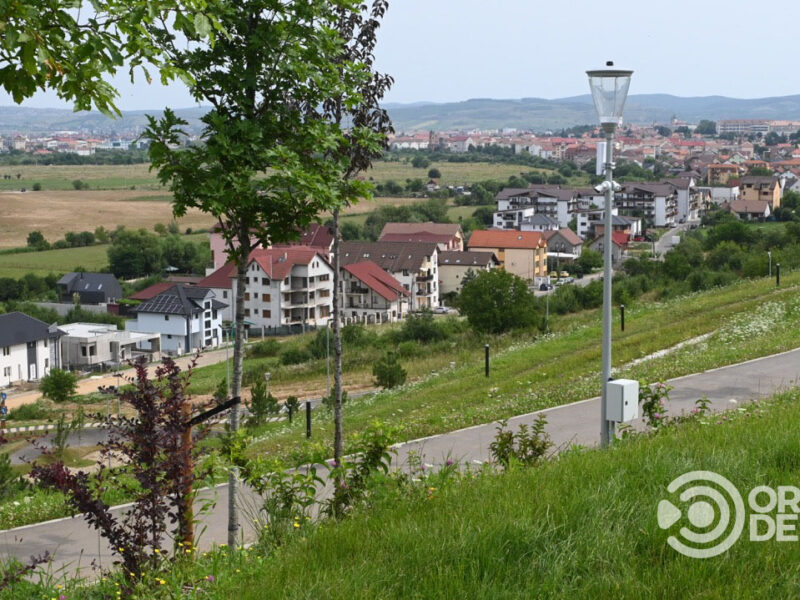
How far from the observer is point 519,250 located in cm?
7950

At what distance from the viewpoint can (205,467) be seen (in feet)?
16.4

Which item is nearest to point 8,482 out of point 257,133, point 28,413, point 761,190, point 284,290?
point 257,133

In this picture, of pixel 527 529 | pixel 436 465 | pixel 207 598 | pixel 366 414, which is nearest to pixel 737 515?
pixel 527 529

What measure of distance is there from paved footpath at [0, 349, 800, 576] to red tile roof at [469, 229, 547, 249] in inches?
2607

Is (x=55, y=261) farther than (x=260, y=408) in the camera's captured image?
Yes

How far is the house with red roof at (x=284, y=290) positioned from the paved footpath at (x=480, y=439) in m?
48.2

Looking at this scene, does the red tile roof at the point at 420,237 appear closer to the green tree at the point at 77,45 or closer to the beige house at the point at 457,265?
the beige house at the point at 457,265

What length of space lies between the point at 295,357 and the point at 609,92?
3484 centimetres

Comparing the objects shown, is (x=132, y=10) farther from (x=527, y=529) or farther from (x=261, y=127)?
(x=527, y=529)

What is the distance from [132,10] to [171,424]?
6.39ft

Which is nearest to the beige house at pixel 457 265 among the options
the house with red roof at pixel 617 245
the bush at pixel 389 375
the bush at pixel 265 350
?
the house with red roof at pixel 617 245

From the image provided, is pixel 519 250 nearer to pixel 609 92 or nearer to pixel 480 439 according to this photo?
pixel 480 439

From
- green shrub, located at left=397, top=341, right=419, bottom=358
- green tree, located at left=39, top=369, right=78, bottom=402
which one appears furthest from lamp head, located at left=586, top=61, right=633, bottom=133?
green tree, located at left=39, top=369, right=78, bottom=402

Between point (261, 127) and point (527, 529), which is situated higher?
point (261, 127)
